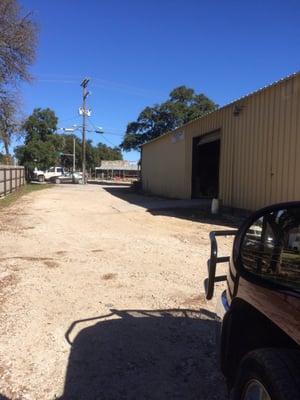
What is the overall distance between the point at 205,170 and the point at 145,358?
22.1 metres

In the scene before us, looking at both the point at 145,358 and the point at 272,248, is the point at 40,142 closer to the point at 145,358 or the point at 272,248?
the point at 145,358

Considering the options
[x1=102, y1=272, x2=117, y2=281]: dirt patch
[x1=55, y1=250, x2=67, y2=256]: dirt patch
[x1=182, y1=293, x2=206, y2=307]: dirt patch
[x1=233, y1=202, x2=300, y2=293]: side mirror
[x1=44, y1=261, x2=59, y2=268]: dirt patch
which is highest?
[x1=233, y1=202, x2=300, y2=293]: side mirror

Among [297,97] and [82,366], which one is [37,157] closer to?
[297,97]

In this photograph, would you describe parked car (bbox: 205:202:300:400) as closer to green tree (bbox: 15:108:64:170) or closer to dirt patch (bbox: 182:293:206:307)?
dirt patch (bbox: 182:293:206:307)

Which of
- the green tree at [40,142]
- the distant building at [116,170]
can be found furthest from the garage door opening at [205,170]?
the distant building at [116,170]

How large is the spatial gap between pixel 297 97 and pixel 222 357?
11.4 metres

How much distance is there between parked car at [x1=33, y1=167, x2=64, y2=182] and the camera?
58.6m

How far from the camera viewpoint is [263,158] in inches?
605

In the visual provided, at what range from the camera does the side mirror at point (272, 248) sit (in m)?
2.81

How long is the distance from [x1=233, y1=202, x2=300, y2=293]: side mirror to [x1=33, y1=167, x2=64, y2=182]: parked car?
5660 centimetres

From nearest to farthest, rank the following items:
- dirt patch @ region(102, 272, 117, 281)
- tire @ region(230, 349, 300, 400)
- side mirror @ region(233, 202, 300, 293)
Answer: tire @ region(230, 349, 300, 400) < side mirror @ region(233, 202, 300, 293) < dirt patch @ region(102, 272, 117, 281)

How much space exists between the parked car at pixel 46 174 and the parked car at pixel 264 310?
56470 mm

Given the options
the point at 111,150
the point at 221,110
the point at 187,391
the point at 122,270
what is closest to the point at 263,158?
the point at 221,110

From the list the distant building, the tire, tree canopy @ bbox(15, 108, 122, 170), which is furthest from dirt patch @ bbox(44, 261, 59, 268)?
the distant building
